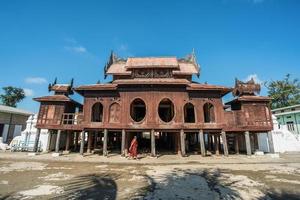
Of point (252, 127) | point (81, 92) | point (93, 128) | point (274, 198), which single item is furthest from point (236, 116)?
point (81, 92)

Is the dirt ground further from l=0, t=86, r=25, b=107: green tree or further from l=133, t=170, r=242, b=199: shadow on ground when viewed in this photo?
l=0, t=86, r=25, b=107: green tree

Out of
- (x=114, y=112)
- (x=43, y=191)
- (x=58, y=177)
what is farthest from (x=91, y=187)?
(x=114, y=112)

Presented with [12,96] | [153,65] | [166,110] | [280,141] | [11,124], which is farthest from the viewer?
[12,96]

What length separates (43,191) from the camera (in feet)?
23.7

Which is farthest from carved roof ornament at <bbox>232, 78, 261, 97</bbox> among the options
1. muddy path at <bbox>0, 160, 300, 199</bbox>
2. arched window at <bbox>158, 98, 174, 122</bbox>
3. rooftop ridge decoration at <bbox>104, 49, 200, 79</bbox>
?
muddy path at <bbox>0, 160, 300, 199</bbox>

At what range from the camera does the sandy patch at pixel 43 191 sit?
22.9 feet

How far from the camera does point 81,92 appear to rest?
722 inches

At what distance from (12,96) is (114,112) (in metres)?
51.3

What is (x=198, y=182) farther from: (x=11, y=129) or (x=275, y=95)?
(x=275, y=95)

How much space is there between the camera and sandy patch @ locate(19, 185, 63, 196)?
22.9ft

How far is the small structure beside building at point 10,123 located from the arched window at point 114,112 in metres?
19.9

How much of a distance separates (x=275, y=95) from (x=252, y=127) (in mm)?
33823

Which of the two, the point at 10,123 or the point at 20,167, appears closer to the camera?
the point at 20,167

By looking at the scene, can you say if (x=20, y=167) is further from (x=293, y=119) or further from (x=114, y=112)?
(x=293, y=119)
